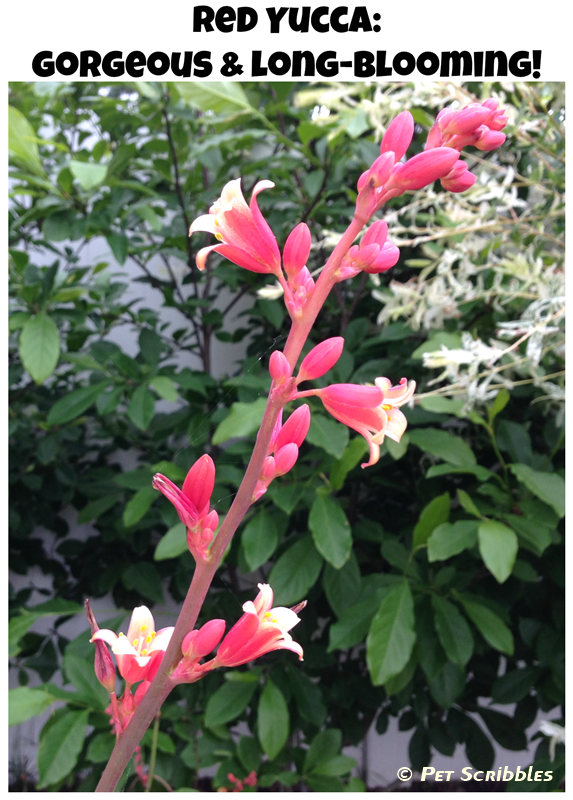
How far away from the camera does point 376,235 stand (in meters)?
0.21

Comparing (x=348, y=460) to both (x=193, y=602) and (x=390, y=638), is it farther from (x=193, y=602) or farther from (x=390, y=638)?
(x=193, y=602)

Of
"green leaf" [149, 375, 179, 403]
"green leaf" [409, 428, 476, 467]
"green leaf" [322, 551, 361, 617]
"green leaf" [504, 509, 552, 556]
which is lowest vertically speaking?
"green leaf" [322, 551, 361, 617]

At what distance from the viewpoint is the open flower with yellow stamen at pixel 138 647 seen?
0.20 meters

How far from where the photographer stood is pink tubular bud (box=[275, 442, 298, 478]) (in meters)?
0.20

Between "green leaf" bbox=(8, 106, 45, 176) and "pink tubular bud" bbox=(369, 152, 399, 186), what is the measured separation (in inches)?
29.3

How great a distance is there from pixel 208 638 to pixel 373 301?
0.88 metres

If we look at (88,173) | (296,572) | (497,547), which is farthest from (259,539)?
(88,173)

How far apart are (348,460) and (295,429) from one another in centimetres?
49

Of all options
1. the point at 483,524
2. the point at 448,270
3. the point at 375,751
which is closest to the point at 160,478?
the point at 483,524

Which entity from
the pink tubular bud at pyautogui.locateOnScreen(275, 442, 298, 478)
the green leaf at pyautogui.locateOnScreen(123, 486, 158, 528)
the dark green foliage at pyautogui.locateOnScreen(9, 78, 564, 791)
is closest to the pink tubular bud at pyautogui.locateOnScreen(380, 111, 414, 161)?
the pink tubular bud at pyautogui.locateOnScreen(275, 442, 298, 478)

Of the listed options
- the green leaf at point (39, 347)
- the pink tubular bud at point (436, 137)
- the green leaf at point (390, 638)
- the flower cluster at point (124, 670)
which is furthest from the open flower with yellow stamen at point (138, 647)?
the green leaf at point (39, 347)

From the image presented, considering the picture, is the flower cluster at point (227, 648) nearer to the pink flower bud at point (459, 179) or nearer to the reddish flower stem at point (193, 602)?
the reddish flower stem at point (193, 602)

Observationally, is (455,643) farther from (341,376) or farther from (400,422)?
(400,422)

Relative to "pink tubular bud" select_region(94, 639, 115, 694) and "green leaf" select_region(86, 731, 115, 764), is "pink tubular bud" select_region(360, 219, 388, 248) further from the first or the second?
"green leaf" select_region(86, 731, 115, 764)
